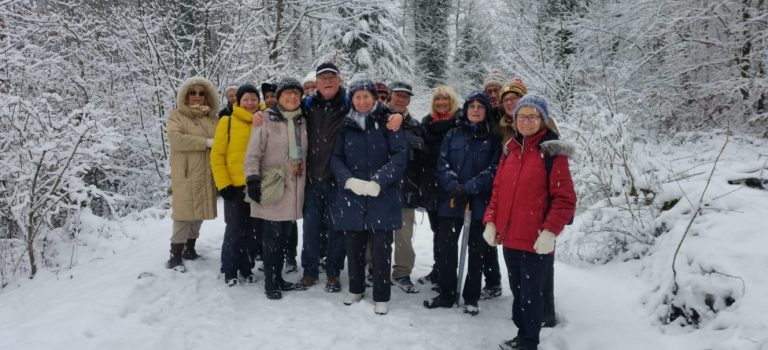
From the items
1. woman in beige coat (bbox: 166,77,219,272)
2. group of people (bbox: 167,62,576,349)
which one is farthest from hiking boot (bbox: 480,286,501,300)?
woman in beige coat (bbox: 166,77,219,272)

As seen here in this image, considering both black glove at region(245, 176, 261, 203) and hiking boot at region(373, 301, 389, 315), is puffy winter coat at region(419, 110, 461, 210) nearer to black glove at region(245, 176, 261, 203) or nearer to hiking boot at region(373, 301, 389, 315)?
hiking boot at region(373, 301, 389, 315)

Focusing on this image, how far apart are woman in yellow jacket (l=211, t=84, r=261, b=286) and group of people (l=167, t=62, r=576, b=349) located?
1cm

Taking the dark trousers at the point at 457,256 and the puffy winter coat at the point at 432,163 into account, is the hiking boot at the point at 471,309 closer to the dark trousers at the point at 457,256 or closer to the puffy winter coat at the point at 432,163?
the dark trousers at the point at 457,256

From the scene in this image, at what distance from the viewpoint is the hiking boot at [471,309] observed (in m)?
4.15

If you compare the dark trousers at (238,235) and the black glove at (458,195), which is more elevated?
the black glove at (458,195)

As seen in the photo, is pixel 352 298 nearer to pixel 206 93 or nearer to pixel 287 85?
pixel 287 85

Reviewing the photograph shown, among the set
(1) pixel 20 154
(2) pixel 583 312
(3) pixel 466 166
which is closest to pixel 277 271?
(3) pixel 466 166

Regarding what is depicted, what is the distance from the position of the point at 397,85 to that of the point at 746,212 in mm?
3313

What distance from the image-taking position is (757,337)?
2.84 m

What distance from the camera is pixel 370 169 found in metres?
4.20

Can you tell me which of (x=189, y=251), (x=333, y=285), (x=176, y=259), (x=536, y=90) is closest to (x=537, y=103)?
(x=333, y=285)

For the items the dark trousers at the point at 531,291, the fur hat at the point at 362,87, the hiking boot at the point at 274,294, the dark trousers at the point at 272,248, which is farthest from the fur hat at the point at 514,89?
the hiking boot at the point at 274,294

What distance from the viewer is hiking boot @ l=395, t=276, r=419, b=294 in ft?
15.7

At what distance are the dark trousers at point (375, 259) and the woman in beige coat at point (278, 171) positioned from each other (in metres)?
0.67
